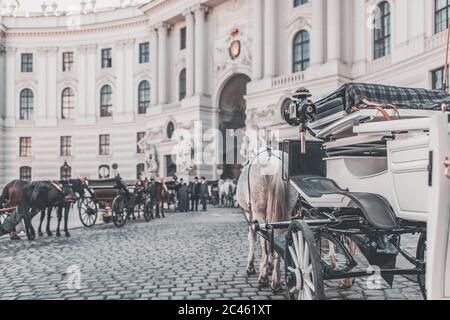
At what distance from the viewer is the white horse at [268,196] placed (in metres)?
5.23

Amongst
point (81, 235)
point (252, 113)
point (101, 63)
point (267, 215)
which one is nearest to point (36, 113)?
point (101, 63)

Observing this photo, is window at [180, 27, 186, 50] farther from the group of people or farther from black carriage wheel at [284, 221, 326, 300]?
black carriage wheel at [284, 221, 326, 300]

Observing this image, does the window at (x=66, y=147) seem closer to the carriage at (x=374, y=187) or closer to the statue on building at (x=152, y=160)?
the statue on building at (x=152, y=160)

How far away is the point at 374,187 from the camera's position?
3775 millimetres

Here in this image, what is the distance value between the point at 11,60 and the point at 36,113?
16.3 ft

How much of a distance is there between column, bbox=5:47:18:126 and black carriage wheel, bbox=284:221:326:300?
3935 centimetres

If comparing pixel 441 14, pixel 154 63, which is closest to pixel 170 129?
pixel 154 63

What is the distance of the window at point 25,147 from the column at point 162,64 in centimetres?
1286

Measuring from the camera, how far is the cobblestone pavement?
5.00 m

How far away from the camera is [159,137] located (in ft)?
114

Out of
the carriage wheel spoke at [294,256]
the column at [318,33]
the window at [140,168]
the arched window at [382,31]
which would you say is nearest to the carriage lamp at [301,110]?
the carriage wheel spoke at [294,256]
